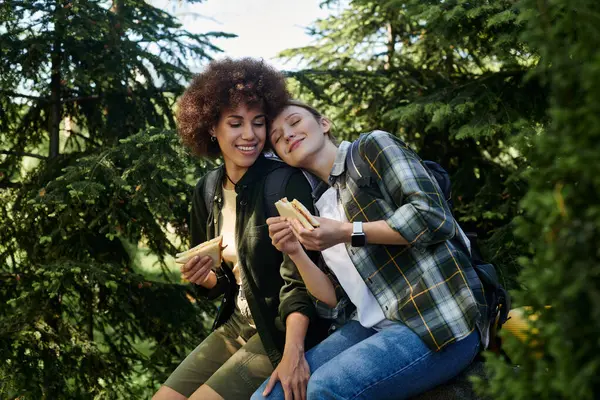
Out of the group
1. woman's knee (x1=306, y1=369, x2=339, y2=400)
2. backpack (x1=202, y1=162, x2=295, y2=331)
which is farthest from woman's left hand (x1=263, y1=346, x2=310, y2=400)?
Answer: backpack (x1=202, y1=162, x2=295, y2=331)

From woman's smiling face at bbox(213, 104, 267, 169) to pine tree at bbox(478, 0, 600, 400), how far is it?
1771 millimetres

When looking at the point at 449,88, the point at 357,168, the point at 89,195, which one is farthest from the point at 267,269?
the point at 449,88

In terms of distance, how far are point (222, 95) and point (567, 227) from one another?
2100 mm

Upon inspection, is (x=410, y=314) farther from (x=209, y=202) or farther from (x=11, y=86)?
(x=11, y=86)

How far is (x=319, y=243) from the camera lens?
8.09ft

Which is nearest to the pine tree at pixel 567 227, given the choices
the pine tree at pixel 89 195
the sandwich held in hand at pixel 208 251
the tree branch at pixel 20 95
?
the sandwich held in hand at pixel 208 251

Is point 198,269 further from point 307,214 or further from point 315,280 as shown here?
point 307,214

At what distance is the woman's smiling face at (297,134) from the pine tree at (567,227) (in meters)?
1.51

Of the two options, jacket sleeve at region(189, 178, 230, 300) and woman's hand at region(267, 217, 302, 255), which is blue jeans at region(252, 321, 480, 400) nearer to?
woman's hand at region(267, 217, 302, 255)

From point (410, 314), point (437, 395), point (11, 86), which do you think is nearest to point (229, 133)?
point (410, 314)

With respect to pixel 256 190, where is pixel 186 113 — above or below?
above

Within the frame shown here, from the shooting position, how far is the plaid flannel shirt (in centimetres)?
244

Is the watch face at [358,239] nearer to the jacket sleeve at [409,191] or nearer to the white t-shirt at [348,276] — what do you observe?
the jacket sleeve at [409,191]

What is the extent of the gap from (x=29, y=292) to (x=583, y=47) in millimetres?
3874
